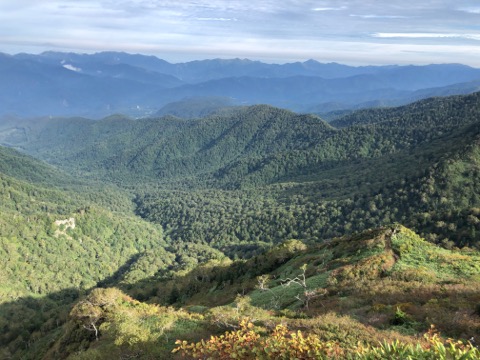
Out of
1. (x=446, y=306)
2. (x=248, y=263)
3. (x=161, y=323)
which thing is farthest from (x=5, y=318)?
(x=446, y=306)

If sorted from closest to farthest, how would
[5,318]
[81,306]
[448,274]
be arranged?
[448,274] → [81,306] → [5,318]

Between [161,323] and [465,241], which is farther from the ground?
[161,323]

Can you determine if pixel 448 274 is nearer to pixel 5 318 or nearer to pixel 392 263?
pixel 392 263

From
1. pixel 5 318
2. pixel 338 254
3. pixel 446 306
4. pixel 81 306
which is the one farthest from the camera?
pixel 5 318

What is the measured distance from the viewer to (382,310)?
30406 mm

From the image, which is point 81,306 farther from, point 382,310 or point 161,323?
point 382,310

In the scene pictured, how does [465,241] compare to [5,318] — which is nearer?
[465,241]

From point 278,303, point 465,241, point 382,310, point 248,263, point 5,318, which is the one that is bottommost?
point 5,318

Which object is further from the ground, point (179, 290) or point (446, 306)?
point (446, 306)

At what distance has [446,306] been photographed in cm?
2942

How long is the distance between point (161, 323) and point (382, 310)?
20424mm

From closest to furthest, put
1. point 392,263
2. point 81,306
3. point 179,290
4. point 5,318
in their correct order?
point 392,263, point 81,306, point 179,290, point 5,318

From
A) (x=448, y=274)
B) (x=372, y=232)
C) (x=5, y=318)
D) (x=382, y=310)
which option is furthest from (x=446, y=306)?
(x=5, y=318)

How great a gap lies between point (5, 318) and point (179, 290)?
76482mm
